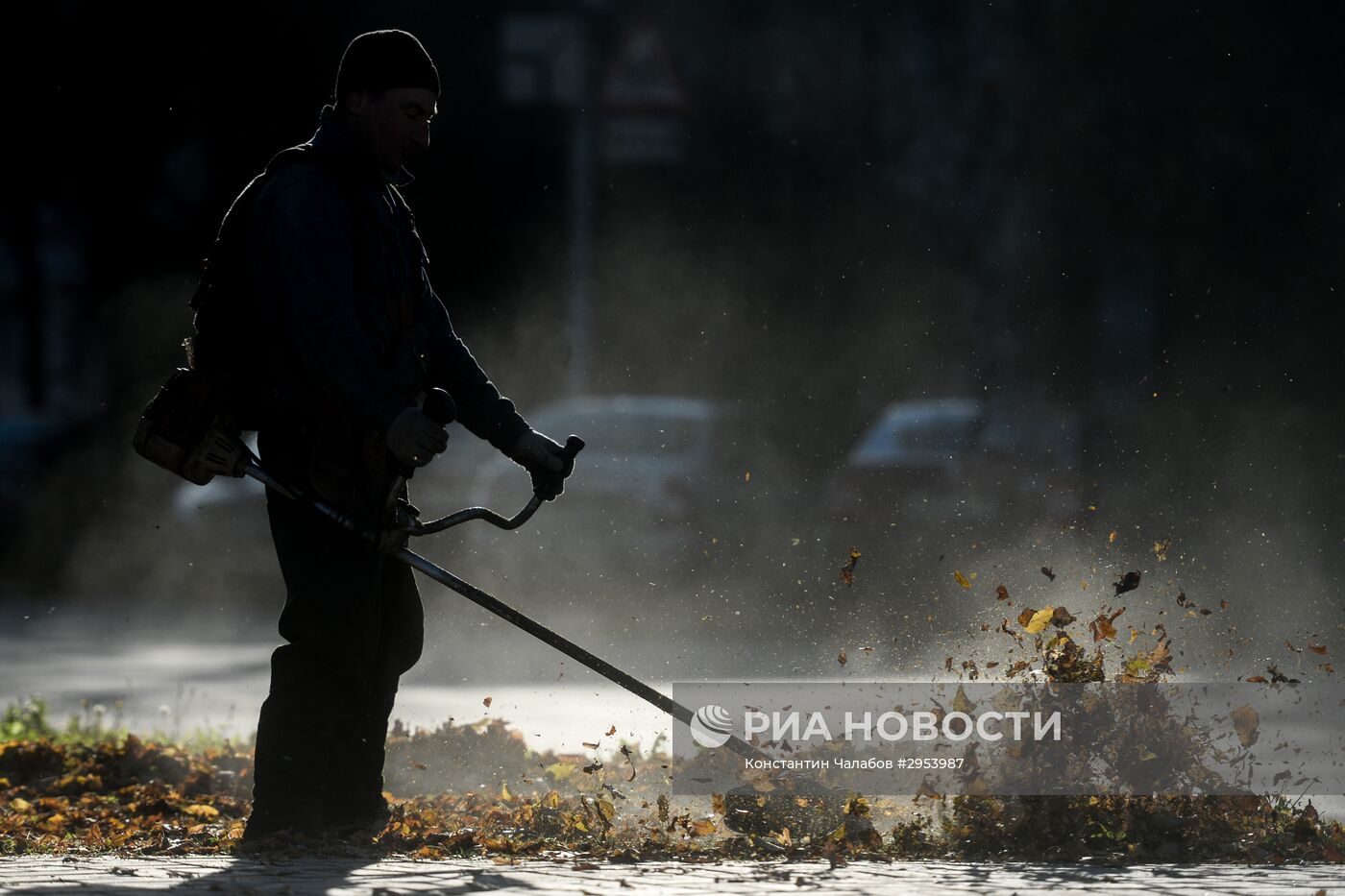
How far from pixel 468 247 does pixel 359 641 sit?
2059 centimetres

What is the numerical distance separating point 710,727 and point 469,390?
1150 millimetres

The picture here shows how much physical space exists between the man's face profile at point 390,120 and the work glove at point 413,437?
0.79m

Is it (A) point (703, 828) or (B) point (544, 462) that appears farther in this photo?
(B) point (544, 462)

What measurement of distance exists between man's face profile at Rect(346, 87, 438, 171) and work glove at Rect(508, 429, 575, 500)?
811mm

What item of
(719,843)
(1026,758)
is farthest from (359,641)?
(1026,758)

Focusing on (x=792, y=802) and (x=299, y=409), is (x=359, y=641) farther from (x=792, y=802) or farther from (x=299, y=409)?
(x=792, y=802)

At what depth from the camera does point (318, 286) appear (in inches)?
192

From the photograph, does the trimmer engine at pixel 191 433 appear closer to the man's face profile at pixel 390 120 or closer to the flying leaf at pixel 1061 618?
the man's face profile at pixel 390 120

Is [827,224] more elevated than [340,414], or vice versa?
[827,224]

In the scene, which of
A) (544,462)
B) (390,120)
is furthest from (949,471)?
(390,120)

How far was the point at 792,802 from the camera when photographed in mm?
5102

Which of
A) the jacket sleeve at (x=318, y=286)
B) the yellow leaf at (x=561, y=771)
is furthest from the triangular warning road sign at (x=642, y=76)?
the jacket sleeve at (x=318, y=286)

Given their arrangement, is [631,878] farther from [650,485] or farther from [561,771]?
[650,485]

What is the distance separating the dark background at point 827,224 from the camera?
15648mm
